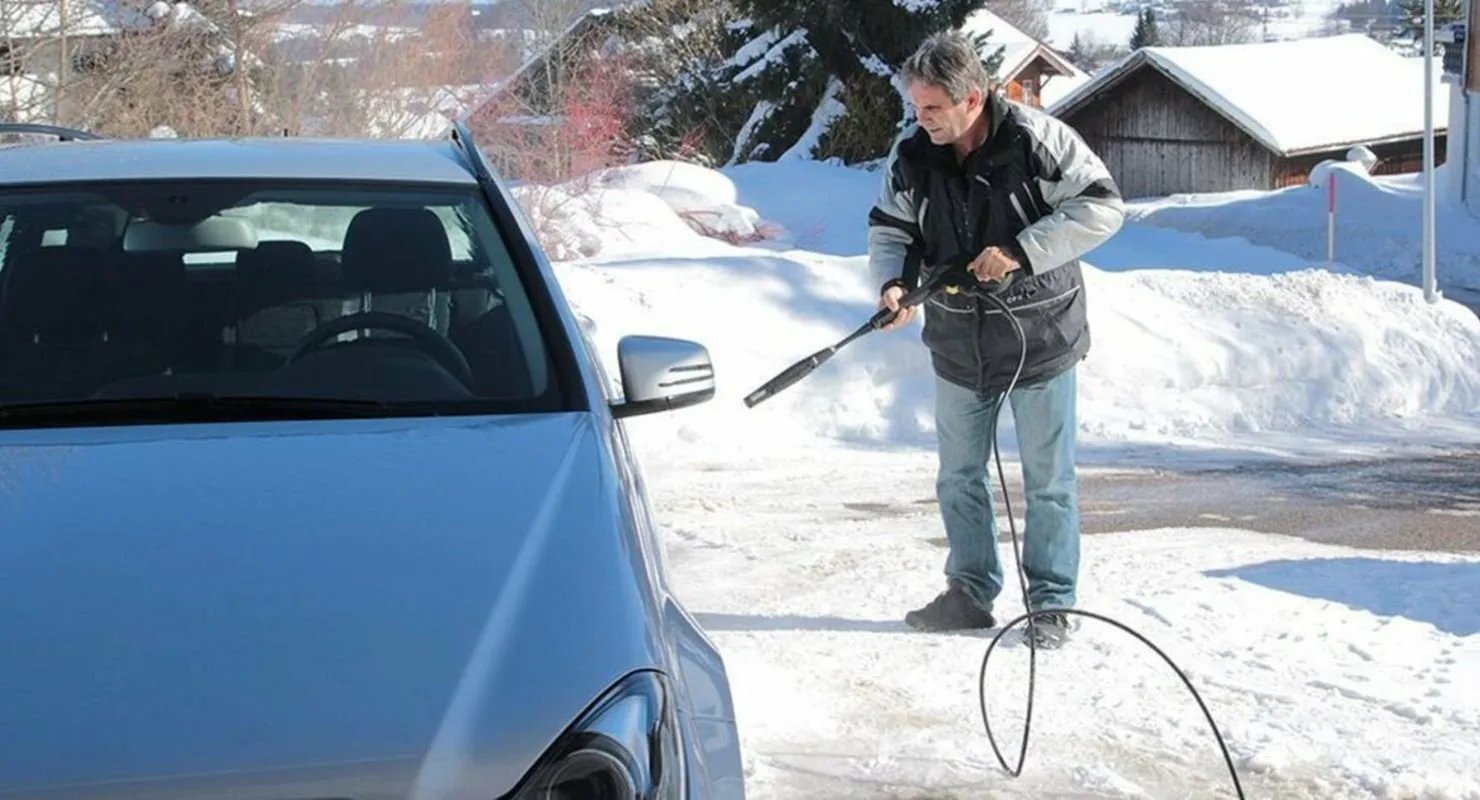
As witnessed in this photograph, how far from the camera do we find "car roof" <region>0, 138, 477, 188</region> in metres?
3.95

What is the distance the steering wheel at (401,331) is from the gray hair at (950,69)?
1776 mm

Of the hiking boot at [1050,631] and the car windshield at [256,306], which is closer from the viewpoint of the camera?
the car windshield at [256,306]

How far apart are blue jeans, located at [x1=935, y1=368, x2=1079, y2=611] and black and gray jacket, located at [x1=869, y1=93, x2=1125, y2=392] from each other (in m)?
0.07

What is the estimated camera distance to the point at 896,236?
17.4ft

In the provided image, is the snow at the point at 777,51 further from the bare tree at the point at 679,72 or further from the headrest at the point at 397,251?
the headrest at the point at 397,251

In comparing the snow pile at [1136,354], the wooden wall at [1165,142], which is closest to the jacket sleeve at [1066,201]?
the snow pile at [1136,354]

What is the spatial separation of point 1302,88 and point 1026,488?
45327 millimetres

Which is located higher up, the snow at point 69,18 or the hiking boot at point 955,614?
the snow at point 69,18

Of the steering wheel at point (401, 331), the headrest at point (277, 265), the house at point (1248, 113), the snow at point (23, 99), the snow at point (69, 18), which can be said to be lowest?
the house at point (1248, 113)

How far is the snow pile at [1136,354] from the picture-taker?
9.34 m

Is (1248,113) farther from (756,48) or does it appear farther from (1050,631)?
(1050,631)

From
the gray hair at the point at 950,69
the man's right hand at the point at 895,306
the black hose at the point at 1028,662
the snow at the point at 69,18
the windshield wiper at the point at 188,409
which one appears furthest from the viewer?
the snow at the point at 69,18

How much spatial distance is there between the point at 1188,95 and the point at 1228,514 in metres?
41.7

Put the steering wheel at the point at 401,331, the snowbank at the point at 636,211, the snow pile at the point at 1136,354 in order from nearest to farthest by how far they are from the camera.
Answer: the steering wheel at the point at 401,331
the snow pile at the point at 1136,354
the snowbank at the point at 636,211
